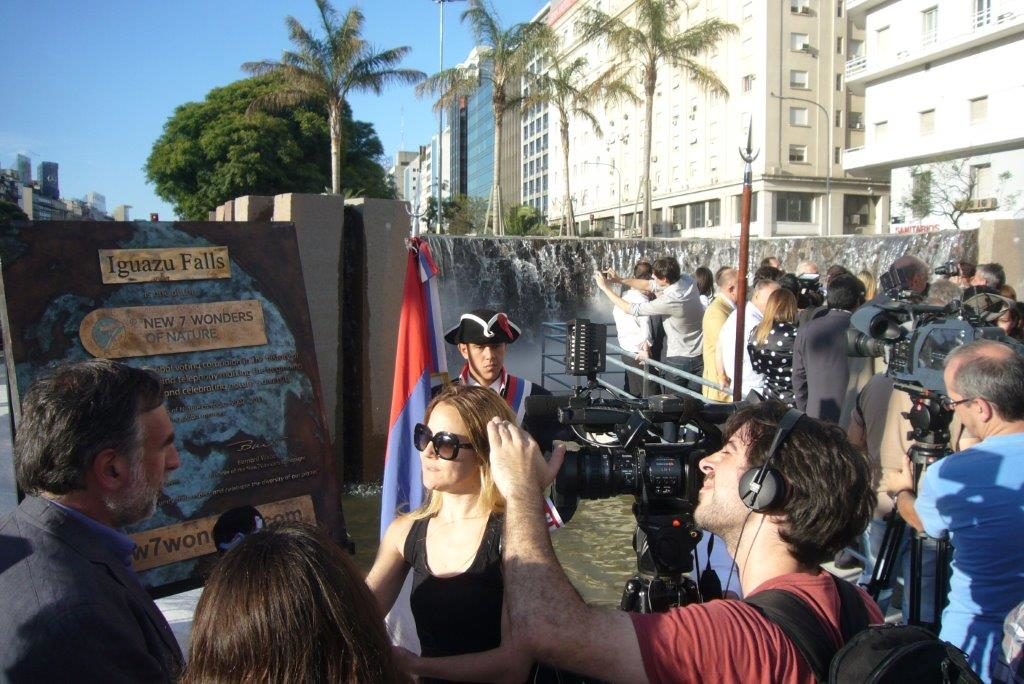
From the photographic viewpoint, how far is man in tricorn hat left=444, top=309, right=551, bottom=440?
389cm

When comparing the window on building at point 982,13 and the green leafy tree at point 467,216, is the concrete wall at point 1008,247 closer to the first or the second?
the window on building at point 982,13

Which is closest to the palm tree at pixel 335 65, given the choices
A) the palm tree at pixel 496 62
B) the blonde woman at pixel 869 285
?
the palm tree at pixel 496 62

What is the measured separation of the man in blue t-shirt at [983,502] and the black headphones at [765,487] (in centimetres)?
115

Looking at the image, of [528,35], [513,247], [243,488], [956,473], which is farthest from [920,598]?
[528,35]

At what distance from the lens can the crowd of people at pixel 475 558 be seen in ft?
4.38

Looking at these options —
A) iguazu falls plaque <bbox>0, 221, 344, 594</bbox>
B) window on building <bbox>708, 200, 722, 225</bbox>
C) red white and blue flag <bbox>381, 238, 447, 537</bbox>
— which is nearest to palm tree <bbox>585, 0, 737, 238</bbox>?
window on building <bbox>708, 200, 722, 225</bbox>

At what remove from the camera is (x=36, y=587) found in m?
1.72

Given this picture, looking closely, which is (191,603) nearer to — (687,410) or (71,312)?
(71,312)

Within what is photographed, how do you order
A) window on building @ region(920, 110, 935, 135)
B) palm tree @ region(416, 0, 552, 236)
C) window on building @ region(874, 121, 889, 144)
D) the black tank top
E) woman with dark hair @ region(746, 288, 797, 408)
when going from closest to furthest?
the black tank top → woman with dark hair @ region(746, 288, 797, 408) → palm tree @ region(416, 0, 552, 236) → window on building @ region(920, 110, 935, 135) → window on building @ region(874, 121, 889, 144)

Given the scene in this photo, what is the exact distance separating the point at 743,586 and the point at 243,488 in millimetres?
2576

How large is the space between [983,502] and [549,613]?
1608mm

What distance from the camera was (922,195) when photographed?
36.7 m

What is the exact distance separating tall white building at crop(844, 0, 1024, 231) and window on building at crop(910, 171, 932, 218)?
0.05 m

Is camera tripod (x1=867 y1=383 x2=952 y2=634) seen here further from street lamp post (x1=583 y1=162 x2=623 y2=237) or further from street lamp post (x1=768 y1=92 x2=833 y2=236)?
street lamp post (x1=583 y1=162 x2=623 y2=237)
